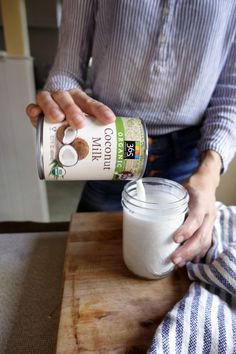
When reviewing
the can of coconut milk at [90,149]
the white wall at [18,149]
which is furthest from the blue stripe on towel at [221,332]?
the white wall at [18,149]

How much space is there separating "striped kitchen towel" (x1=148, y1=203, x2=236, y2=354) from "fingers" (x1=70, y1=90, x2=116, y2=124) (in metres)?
0.23

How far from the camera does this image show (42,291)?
44cm

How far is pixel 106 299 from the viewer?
14.5 inches

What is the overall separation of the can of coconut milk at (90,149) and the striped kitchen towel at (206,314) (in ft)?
0.56

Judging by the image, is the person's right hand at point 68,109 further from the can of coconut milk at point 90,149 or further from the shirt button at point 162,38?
the shirt button at point 162,38

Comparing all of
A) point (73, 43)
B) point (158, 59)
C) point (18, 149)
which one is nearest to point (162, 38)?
point (158, 59)

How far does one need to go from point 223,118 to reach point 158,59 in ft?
0.52

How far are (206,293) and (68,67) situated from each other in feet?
1.42

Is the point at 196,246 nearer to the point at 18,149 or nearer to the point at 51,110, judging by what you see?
the point at 51,110

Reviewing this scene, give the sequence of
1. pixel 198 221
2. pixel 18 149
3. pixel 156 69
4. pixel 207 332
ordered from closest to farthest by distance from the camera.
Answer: pixel 207 332
pixel 198 221
pixel 156 69
pixel 18 149

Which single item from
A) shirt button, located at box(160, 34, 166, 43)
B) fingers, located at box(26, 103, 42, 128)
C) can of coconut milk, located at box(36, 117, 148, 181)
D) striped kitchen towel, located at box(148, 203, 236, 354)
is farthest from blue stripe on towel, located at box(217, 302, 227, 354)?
shirt button, located at box(160, 34, 166, 43)

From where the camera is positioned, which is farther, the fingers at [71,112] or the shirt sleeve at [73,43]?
the shirt sleeve at [73,43]

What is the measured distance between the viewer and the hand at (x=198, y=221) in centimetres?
39

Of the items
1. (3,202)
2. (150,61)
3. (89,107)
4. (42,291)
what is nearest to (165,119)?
(150,61)
